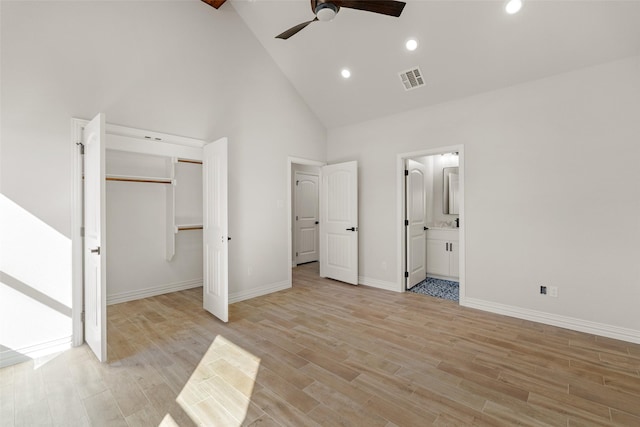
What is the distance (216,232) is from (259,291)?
55.0 inches

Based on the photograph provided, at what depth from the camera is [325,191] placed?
17.9 ft

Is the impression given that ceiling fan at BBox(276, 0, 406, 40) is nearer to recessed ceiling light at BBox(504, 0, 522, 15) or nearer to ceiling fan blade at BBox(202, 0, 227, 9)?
recessed ceiling light at BBox(504, 0, 522, 15)

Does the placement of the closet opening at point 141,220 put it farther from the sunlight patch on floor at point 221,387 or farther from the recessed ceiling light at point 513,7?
the recessed ceiling light at point 513,7

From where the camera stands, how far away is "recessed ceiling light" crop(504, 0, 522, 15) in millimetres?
2854

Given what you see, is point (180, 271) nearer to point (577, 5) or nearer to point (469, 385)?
point (469, 385)

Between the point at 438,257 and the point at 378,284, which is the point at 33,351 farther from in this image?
the point at 438,257

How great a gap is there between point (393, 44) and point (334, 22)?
79 cm

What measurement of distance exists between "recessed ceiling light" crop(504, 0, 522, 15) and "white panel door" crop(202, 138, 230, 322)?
3205 mm

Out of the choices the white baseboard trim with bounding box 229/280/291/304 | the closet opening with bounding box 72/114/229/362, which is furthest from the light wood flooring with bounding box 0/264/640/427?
the white baseboard trim with bounding box 229/280/291/304

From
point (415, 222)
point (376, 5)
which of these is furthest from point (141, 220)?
point (415, 222)

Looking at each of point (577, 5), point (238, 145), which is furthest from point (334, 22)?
point (577, 5)

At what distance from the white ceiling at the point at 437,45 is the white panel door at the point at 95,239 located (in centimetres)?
278

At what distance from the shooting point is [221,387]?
220 centimetres

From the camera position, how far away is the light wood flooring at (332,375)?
191cm
